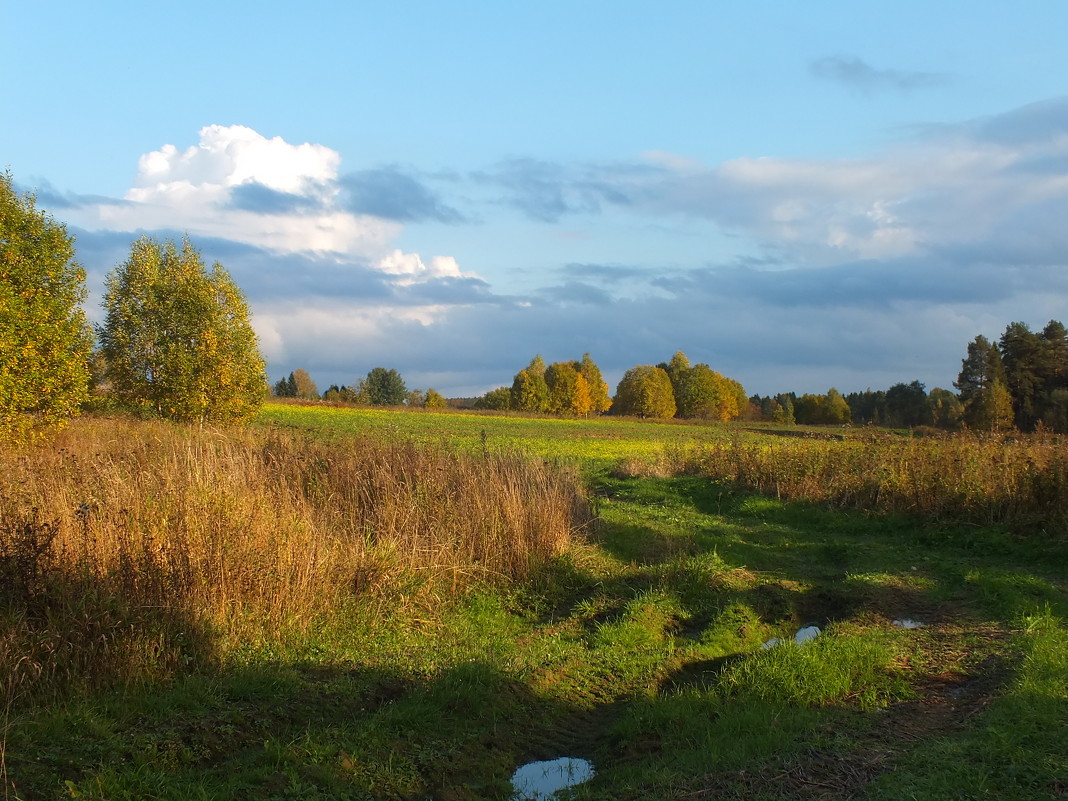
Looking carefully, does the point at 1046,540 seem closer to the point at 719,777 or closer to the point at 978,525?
the point at 978,525

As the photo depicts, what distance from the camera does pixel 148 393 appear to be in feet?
98.5

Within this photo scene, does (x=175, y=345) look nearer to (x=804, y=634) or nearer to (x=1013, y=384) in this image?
(x=804, y=634)

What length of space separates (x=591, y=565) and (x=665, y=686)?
377 cm

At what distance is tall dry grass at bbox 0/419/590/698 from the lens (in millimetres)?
5598

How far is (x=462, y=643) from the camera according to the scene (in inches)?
283

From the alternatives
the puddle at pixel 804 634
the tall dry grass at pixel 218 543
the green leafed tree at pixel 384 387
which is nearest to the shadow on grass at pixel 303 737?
the tall dry grass at pixel 218 543

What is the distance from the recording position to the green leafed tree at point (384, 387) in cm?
12219

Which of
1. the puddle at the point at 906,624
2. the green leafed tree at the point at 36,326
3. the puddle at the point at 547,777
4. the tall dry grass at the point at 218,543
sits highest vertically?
the green leafed tree at the point at 36,326

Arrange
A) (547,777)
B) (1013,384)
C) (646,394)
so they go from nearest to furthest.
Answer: (547,777), (1013,384), (646,394)

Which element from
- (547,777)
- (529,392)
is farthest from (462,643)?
(529,392)

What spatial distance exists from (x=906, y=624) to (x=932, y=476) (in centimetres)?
725

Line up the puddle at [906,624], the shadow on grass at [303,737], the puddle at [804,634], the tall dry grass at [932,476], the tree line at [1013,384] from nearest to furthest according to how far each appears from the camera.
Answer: the shadow on grass at [303,737], the puddle at [804,634], the puddle at [906,624], the tall dry grass at [932,476], the tree line at [1013,384]

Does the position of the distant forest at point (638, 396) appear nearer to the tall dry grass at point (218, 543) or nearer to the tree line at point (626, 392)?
the tree line at point (626, 392)

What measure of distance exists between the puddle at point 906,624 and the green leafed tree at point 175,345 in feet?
89.0
